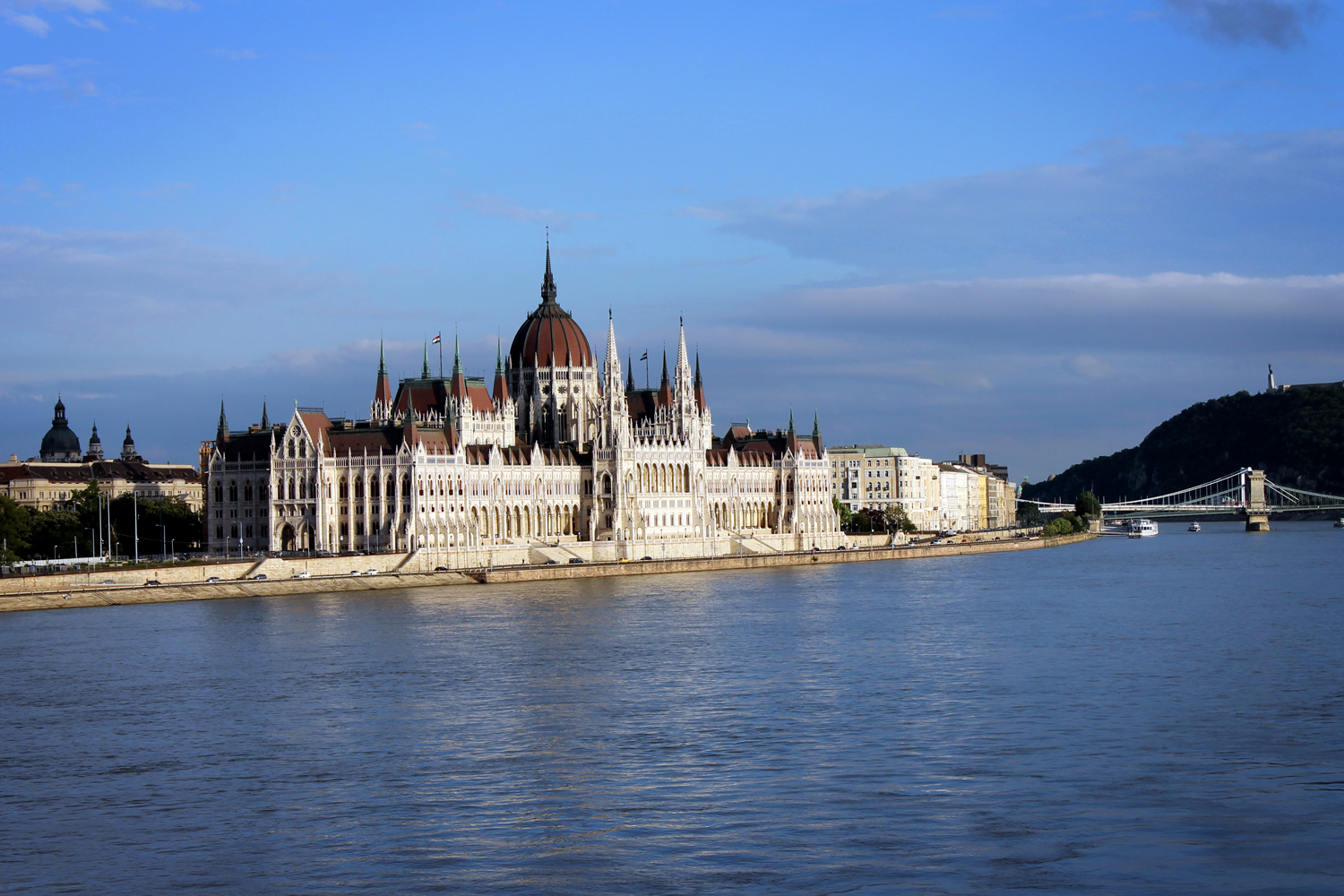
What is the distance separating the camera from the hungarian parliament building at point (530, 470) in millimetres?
Result: 95750

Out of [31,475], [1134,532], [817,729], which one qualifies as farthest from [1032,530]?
[817,729]

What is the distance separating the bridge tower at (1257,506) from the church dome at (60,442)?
123570 mm

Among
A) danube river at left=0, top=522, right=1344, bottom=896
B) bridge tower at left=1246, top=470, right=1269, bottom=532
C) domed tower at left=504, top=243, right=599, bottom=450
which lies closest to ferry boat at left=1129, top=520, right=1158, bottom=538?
bridge tower at left=1246, top=470, right=1269, bottom=532

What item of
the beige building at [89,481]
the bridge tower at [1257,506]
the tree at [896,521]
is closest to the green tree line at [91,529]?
the beige building at [89,481]

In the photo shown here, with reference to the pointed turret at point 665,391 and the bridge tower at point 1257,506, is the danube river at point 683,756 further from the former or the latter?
the bridge tower at point 1257,506

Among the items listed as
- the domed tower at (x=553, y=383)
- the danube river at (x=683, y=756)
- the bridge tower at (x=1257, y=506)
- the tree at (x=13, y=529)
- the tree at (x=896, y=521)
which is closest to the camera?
the danube river at (x=683, y=756)

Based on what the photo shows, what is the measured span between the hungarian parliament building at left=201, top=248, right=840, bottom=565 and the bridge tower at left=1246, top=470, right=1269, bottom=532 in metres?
65.6

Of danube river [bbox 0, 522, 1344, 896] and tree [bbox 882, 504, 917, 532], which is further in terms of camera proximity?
tree [bbox 882, 504, 917, 532]

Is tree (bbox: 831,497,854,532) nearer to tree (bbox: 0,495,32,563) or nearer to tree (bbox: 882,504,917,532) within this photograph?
tree (bbox: 882,504,917,532)

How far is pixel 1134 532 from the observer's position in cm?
17088

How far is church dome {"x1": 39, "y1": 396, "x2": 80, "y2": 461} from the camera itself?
160375 mm

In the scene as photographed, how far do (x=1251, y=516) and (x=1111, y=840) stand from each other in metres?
167

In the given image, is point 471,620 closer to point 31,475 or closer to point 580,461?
point 580,461

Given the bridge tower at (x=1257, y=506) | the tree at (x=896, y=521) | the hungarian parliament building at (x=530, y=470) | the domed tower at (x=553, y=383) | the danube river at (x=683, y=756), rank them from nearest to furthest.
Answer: the danube river at (x=683, y=756) → the hungarian parliament building at (x=530, y=470) → the domed tower at (x=553, y=383) → the tree at (x=896, y=521) → the bridge tower at (x=1257, y=506)
